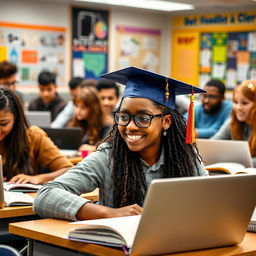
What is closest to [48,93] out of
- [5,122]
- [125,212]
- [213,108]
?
[213,108]

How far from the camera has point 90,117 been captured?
5387 mm

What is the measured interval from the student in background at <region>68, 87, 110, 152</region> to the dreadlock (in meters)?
2.81

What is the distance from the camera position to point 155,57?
1002 centimetres

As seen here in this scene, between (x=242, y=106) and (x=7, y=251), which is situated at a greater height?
(x=242, y=106)

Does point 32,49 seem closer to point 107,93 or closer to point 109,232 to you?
point 107,93

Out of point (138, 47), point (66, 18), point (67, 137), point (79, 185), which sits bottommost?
point (67, 137)

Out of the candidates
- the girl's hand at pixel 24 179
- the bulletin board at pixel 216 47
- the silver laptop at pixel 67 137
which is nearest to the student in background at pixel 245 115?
the silver laptop at pixel 67 137

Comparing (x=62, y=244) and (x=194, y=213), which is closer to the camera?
(x=194, y=213)

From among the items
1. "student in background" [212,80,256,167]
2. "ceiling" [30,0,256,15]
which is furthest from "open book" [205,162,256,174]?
"ceiling" [30,0,256,15]

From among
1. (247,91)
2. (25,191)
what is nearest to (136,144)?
(25,191)

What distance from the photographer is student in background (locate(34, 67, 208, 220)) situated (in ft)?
7.47

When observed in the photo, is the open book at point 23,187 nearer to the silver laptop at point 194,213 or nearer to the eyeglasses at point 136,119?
the eyeglasses at point 136,119

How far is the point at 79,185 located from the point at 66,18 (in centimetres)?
662

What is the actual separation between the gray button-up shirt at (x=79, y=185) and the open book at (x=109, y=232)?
0.81 ft
